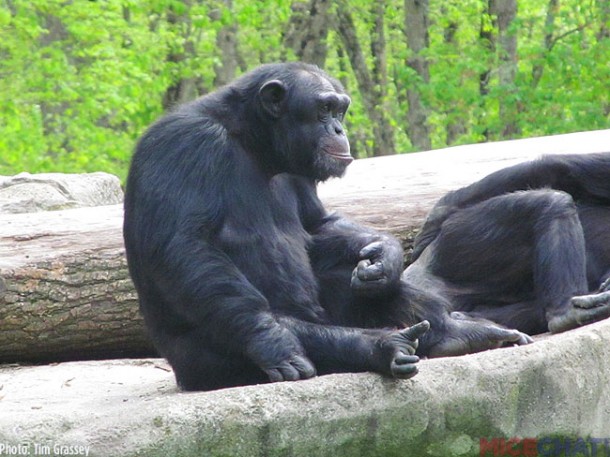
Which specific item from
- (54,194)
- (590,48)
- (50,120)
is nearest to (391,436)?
(54,194)

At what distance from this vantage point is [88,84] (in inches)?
865

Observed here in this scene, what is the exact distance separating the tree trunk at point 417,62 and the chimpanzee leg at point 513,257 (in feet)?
54.7

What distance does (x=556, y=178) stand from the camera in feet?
26.2

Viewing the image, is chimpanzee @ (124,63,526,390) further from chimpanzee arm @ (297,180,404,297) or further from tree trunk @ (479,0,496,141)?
tree trunk @ (479,0,496,141)

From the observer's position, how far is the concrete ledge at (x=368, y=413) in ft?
15.4

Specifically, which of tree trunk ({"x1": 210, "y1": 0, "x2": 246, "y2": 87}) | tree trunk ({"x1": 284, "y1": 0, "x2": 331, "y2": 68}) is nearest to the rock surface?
tree trunk ({"x1": 284, "y1": 0, "x2": 331, "y2": 68})

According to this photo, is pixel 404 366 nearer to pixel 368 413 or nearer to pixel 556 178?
pixel 368 413

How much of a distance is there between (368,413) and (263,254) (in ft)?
4.23

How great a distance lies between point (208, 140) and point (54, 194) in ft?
18.9

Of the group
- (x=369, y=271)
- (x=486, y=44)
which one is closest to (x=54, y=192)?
(x=369, y=271)

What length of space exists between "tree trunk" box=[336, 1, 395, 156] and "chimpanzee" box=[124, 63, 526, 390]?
1950 centimetres

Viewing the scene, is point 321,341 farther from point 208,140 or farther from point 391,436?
point 208,140

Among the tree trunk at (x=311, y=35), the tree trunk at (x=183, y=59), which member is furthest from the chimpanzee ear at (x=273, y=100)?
the tree trunk at (x=183, y=59)

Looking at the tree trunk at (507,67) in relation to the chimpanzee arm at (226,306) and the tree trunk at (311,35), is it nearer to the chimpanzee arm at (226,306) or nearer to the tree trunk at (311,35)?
the tree trunk at (311,35)
